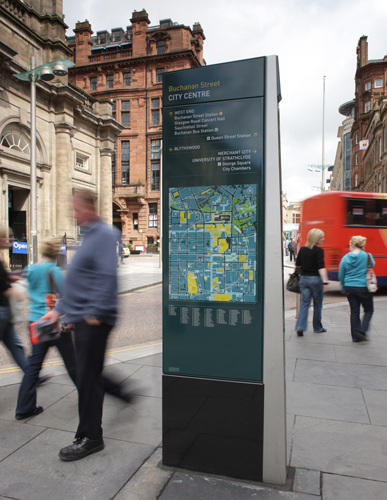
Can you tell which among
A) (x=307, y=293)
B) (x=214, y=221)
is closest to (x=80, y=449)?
(x=214, y=221)

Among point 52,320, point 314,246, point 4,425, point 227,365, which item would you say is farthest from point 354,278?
point 4,425

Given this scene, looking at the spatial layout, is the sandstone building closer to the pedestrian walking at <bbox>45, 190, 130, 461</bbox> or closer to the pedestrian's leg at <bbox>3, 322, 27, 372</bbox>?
the pedestrian's leg at <bbox>3, 322, 27, 372</bbox>

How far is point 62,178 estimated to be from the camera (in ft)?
76.7

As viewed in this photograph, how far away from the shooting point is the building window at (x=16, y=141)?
19328 millimetres

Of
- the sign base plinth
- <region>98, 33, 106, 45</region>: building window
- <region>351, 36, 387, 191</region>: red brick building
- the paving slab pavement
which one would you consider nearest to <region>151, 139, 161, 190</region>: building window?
<region>98, 33, 106, 45</region>: building window

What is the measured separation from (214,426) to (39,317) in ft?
6.21

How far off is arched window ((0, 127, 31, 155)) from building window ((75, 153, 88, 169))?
5.45 meters

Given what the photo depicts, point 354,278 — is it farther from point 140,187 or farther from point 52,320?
point 140,187

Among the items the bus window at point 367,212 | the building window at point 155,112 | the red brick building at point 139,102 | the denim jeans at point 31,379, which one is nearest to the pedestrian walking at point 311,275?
the denim jeans at point 31,379

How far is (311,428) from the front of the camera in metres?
3.09

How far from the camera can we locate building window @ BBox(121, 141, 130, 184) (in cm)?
4878

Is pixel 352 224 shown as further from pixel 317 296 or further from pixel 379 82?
pixel 379 82

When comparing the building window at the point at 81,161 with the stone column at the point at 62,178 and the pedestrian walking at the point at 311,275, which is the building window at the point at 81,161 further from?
the pedestrian walking at the point at 311,275

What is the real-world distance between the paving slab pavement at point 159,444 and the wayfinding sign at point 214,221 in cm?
70
